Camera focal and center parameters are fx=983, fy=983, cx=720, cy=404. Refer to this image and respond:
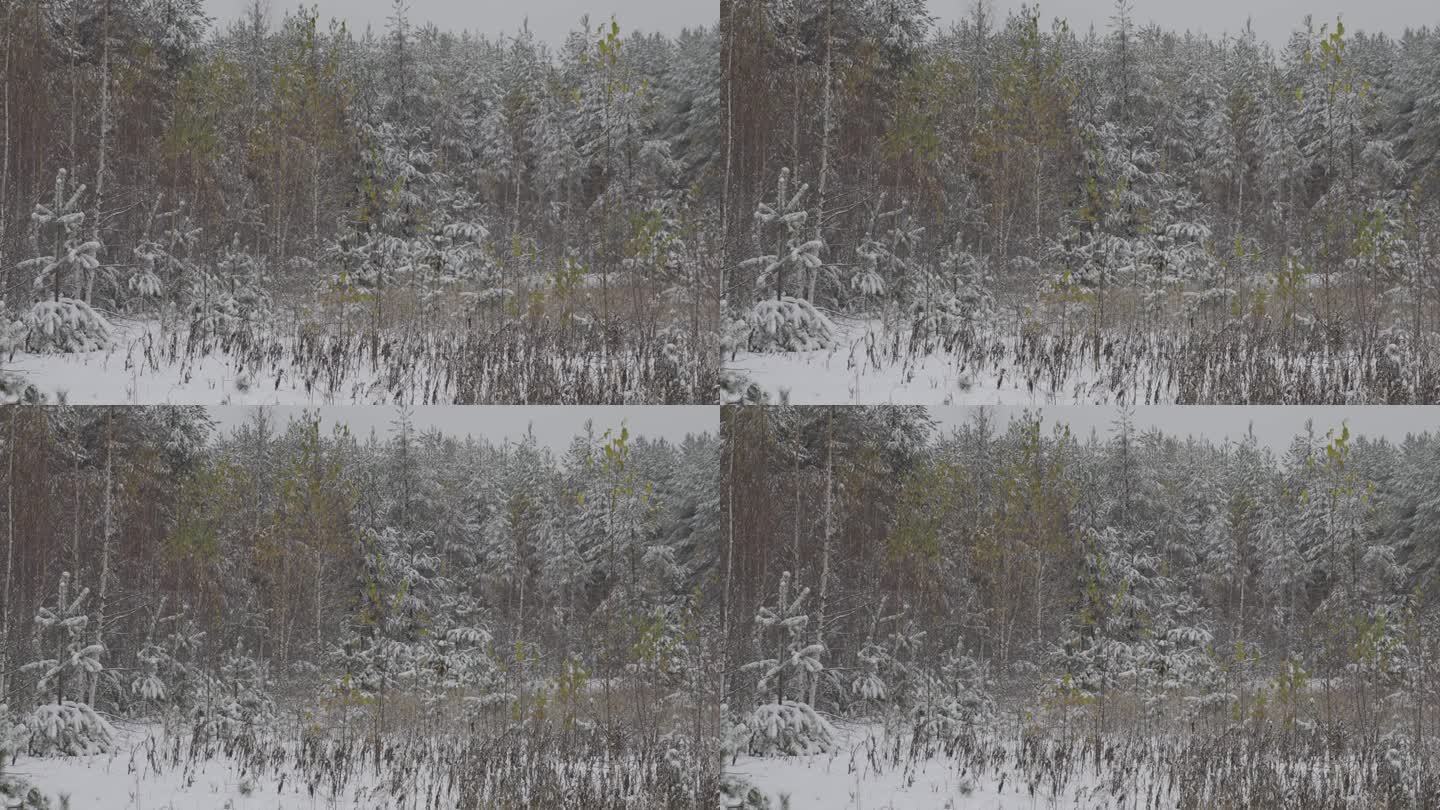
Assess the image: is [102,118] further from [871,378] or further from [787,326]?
[871,378]

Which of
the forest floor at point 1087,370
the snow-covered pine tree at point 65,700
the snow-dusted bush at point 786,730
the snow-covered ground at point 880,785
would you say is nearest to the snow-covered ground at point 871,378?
the forest floor at point 1087,370

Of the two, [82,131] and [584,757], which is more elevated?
[82,131]

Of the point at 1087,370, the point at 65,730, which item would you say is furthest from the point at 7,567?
the point at 1087,370

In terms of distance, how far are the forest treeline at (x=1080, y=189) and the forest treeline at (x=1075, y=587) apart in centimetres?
93

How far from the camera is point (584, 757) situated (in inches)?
316

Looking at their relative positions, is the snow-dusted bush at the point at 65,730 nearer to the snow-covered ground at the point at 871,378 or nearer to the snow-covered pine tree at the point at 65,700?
the snow-covered pine tree at the point at 65,700

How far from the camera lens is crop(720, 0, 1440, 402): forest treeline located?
8734mm

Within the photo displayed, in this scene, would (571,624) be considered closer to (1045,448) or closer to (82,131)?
(1045,448)

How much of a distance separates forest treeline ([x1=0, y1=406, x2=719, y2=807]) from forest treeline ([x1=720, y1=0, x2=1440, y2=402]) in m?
2.31

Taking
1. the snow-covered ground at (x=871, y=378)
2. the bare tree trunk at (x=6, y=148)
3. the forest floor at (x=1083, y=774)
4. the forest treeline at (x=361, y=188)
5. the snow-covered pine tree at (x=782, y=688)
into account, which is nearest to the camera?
the forest floor at (x=1083, y=774)

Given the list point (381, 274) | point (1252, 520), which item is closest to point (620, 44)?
point (381, 274)

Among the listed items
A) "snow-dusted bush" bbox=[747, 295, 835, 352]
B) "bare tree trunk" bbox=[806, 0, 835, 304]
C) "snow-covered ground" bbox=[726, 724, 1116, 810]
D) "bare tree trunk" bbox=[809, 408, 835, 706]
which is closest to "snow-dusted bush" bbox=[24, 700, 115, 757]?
"snow-covered ground" bbox=[726, 724, 1116, 810]

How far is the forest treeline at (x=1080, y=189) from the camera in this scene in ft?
28.7

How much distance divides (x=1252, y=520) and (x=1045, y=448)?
8.79 ft
